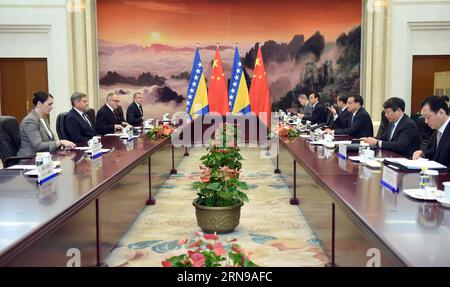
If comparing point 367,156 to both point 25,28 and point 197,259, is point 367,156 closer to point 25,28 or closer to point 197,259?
point 197,259

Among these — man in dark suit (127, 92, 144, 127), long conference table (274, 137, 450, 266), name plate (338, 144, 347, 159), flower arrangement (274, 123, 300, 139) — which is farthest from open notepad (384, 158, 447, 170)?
man in dark suit (127, 92, 144, 127)

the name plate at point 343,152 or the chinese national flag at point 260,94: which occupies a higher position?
the chinese national flag at point 260,94

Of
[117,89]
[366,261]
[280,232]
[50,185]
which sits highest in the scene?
[117,89]

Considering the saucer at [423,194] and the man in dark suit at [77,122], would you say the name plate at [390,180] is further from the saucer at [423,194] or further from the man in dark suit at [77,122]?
the man in dark suit at [77,122]

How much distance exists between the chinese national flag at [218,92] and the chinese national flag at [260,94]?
0.60m

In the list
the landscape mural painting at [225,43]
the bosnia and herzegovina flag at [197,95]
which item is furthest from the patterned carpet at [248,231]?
the landscape mural painting at [225,43]

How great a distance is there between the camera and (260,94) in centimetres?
1085

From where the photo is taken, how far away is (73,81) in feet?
32.3

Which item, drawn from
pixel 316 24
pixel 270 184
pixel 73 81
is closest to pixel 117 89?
pixel 73 81

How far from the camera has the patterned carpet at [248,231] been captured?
3.54m

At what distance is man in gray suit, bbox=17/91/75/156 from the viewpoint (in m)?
4.43

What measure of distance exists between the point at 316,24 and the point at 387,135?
6394mm

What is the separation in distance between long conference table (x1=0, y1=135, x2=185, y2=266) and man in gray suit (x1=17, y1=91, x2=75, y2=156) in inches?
6.7
